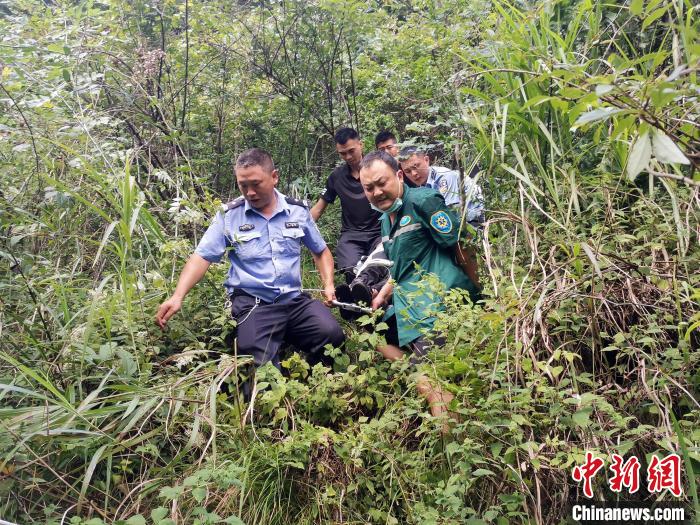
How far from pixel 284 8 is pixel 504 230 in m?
3.54

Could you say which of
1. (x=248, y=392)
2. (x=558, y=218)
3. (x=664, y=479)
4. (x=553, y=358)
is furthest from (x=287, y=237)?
(x=664, y=479)

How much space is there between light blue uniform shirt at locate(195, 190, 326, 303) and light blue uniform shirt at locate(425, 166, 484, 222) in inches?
38.5

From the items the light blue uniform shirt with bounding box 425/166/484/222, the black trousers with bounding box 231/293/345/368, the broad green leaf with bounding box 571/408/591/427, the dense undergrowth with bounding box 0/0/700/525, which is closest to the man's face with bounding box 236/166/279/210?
the dense undergrowth with bounding box 0/0/700/525

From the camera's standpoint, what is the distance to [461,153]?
314 centimetres

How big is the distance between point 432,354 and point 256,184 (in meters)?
1.63

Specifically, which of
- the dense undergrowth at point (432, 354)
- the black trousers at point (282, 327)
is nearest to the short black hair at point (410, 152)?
the dense undergrowth at point (432, 354)

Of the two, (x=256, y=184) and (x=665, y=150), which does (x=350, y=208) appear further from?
(x=665, y=150)

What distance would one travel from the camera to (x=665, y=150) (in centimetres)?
120

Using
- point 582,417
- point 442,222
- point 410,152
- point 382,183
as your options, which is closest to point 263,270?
point 382,183

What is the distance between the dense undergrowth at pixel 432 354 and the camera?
231 cm

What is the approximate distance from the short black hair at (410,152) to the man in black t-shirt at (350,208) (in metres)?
0.65

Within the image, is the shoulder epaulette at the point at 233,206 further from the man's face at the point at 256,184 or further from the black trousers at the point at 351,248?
the black trousers at the point at 351,248

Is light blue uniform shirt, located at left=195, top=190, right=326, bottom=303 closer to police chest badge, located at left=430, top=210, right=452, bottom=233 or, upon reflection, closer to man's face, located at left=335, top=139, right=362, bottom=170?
police chest badge, located at left=430, top=210, right=452, bottom=233

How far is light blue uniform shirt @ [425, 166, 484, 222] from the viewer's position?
308 centimetres
